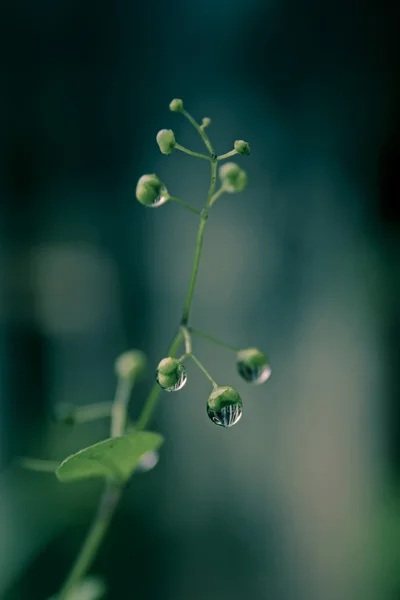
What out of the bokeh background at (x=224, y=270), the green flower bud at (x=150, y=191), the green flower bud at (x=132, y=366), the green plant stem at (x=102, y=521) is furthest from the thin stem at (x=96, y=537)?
the bokeh background at (x=224, y=270)

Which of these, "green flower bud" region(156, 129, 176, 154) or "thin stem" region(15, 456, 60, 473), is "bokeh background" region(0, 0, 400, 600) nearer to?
"thin stem" region(15, 456, 60, 473)

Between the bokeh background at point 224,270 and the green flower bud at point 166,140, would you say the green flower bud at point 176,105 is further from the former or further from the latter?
the bokeh background at point 224,270

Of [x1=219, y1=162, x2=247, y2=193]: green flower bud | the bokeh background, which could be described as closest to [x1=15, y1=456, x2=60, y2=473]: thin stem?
[x1=219, y1=162, x2=247, y2=193]: green flower bud

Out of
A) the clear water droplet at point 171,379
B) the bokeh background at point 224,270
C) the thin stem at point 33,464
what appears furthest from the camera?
the bokeh background at point 224,270

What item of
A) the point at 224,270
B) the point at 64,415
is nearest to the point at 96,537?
the point at 64,415

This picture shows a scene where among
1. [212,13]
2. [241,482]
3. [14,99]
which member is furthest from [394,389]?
[14,99]

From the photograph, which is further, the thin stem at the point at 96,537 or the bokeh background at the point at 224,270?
the bokeh background at the point at 224,270
